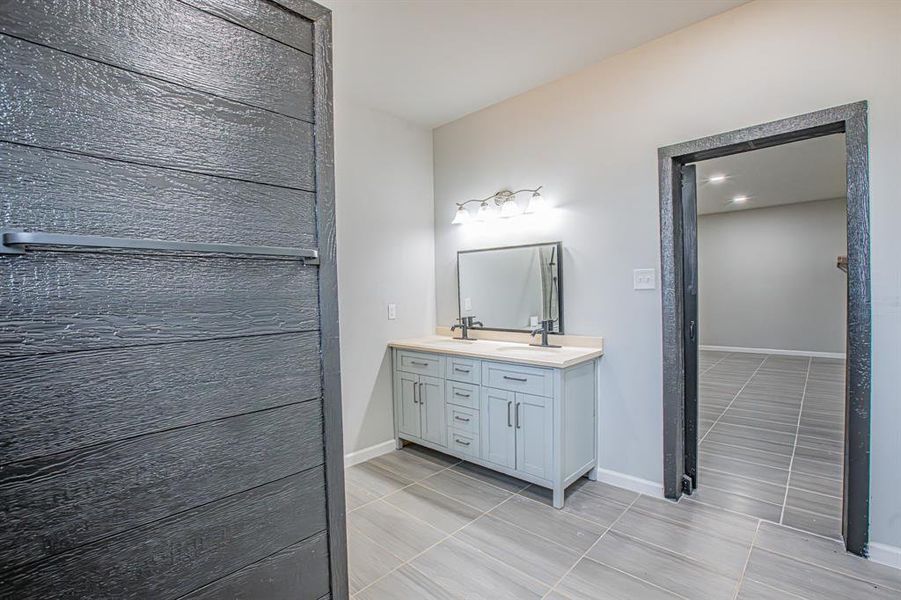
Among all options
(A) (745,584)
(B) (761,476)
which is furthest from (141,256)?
(B) (761,476)

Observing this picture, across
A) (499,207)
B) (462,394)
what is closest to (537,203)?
(499,207)

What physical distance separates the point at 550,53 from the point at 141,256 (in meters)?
2.49

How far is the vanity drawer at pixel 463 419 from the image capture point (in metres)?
2.87

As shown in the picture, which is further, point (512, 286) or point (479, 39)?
point (512, 286)

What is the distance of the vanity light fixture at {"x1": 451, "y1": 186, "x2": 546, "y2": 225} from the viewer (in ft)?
10.1

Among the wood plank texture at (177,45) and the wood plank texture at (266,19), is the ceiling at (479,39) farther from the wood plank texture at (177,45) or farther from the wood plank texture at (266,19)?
the wood plank texture at (177,45)

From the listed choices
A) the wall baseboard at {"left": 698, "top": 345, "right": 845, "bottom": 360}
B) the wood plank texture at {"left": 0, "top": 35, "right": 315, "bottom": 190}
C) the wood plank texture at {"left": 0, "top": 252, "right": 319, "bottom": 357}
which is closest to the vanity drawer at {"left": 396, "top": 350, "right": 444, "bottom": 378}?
the wood plank texture at {"left": 0, "top": 252, "right": 319, "bottom": 357}

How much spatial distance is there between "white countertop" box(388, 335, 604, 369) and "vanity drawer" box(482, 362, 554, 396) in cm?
5

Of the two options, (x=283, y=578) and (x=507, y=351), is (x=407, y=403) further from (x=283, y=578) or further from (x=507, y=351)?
(x=283, y=578)

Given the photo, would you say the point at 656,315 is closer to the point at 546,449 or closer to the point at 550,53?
the point at 546,449

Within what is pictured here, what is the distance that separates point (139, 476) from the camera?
0.91 metres

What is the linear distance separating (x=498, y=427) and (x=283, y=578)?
1.76 meters

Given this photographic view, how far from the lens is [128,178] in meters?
0.90

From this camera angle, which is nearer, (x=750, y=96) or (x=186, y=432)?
(x=186, y=432)
